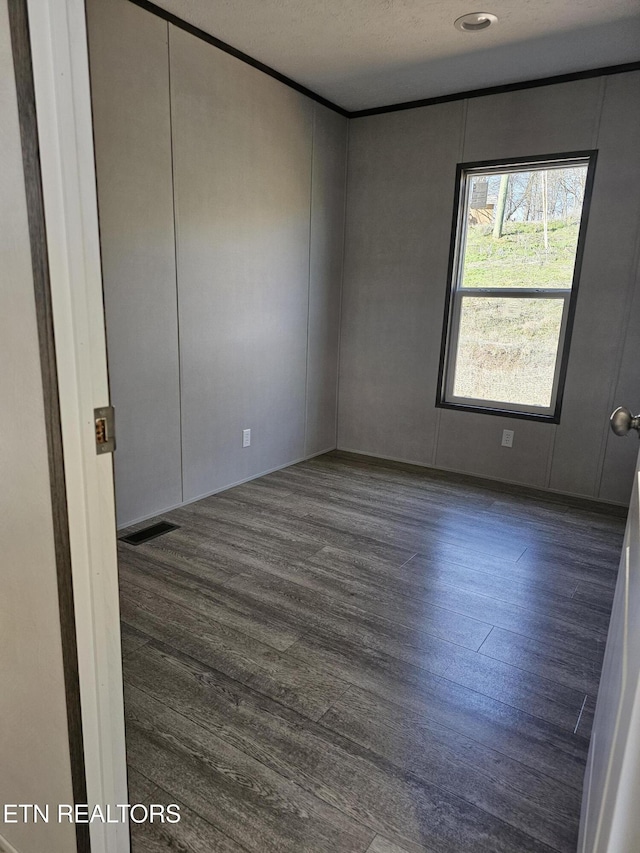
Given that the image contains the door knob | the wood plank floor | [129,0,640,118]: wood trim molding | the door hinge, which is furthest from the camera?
[129,0,640,118]: wood trim molding

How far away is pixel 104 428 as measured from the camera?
90 cm

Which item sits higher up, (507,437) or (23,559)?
(23,559)

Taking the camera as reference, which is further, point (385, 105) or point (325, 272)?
point (325, 272)

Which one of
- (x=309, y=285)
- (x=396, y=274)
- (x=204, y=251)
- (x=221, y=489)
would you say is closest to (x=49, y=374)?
(x=204, y=251)

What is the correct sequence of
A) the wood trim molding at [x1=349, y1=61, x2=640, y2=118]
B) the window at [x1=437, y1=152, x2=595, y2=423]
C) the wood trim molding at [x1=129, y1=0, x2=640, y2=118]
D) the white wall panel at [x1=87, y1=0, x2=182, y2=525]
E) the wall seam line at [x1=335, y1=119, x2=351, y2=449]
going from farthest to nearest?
1. the wall seam line at [x1=335, y1=119, x2=351, y2=449]
2. the window at [x1=437, y1=152, x2=595, y2=423]
3. the wood trim molding at [x1=349, y1=61, x2=640, y2=118]
4. the wood trim molding at [x1=129, y1=0, x2=640, y2=118]
5. the white wall panel at [x1=87, y1=0, x2=182, y2=525]

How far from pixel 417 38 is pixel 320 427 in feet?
9.14

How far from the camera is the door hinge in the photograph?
894 mm

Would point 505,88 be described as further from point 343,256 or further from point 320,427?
point 320,427

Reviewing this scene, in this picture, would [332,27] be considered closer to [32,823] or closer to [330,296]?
[330,296]

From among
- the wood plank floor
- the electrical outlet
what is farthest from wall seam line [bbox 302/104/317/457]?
the electrical outlet

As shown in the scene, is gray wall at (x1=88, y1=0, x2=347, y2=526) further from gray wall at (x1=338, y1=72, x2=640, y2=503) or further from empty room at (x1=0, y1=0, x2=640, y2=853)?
gray wall at (x1=338, y1=72, x2=640, y2=503)

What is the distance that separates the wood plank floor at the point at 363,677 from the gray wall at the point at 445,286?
0.73 m

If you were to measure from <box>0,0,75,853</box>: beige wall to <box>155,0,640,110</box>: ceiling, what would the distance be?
8.32ft

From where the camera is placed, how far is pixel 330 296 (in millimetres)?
→ 4465
